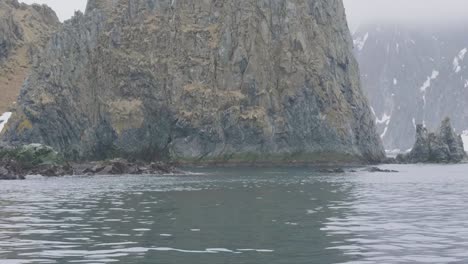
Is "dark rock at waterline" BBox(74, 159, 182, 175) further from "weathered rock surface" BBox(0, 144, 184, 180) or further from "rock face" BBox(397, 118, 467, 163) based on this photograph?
"rock face" BBox(397, 118, 467, 163)

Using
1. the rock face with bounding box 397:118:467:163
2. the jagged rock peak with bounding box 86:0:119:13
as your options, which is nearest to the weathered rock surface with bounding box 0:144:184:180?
the jagged rock peak with bounding box 86:0:119:13

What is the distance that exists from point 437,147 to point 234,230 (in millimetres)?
152730

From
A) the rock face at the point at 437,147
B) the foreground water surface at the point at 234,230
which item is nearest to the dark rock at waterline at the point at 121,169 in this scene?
the foreground water surface at the point at 234,230

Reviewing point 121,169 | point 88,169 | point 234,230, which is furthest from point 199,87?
point 234,230

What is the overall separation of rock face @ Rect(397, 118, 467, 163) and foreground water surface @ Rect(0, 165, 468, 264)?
123918mm

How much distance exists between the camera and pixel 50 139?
504 ft

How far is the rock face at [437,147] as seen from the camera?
556ft

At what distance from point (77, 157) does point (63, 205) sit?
10680 cm

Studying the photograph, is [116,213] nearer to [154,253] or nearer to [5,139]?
[154,253]

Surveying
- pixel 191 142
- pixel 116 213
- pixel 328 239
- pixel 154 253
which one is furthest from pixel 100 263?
pixel 191 142

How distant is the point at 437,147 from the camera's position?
566ft

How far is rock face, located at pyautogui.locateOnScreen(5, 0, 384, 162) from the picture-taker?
152 metres

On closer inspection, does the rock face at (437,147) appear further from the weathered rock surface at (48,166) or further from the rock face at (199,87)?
the weathered rock surface at (48,166)

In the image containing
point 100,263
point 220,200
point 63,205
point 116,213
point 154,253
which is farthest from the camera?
point 220,200
